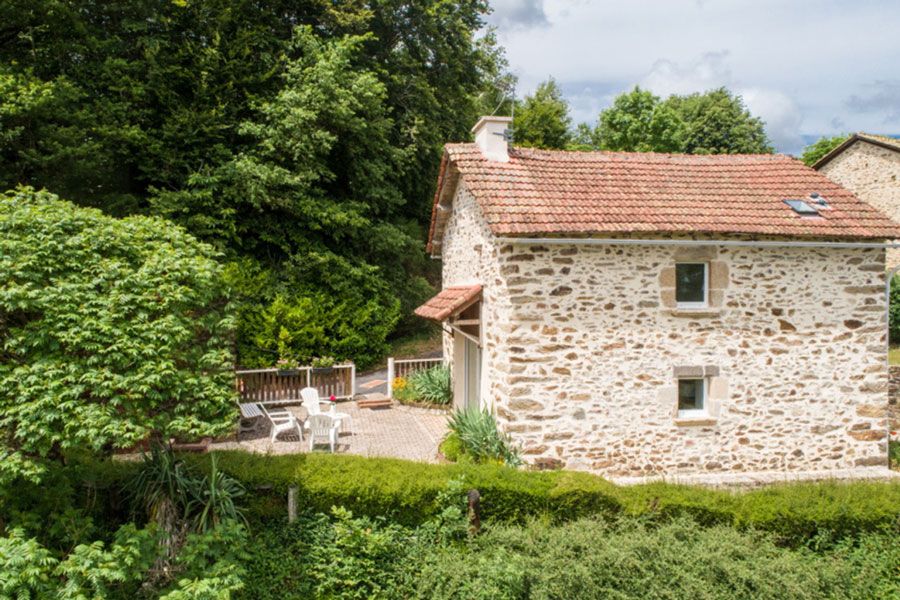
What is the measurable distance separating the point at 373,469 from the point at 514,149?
7.78 m

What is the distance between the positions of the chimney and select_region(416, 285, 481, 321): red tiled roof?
2.78 meters

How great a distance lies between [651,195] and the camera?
11.2 m

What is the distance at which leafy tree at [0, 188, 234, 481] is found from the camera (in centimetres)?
611

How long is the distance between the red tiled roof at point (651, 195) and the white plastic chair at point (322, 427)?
5.30m

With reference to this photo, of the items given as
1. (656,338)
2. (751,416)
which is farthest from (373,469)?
(751,416)

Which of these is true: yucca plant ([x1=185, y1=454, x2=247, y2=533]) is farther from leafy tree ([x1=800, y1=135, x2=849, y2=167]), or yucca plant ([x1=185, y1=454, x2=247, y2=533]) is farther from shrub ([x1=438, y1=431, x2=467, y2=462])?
leafy tree ([x1=800, y1=135, x2=849, y2=167])

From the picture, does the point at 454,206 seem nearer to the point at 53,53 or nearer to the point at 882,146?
the point at 53,53

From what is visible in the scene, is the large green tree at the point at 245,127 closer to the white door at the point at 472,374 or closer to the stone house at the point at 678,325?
the white door at the point at 472,374

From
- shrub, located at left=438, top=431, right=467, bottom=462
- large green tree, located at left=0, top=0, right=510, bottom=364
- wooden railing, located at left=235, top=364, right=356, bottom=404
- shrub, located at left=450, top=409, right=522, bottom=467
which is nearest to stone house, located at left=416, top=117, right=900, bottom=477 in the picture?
shrub, located at left=450, top=409, right=522, bottom=467

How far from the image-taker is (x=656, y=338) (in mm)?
10344

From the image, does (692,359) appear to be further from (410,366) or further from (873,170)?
(873,170)

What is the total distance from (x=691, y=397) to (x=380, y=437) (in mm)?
6631

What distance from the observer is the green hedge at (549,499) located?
7.81 meters

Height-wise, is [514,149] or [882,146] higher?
[882,146]
